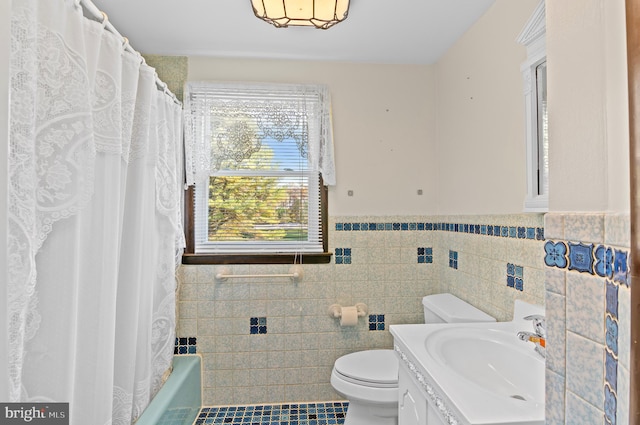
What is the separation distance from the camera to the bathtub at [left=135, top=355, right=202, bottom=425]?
5.36ft

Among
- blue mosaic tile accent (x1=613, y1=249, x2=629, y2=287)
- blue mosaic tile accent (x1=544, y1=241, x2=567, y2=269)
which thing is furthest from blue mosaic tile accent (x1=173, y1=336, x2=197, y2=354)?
blue mosaic tile accent (x1=613, y1=249, x2=629, y2=287)

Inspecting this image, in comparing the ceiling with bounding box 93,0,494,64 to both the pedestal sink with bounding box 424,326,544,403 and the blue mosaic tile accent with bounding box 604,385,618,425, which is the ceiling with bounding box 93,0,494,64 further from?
the blue mosaic tile accent with bounding box 604,385,618,425

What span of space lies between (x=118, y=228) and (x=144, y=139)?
457mm

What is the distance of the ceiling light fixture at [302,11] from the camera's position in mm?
1597

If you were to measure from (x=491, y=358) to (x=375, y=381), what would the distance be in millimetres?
622

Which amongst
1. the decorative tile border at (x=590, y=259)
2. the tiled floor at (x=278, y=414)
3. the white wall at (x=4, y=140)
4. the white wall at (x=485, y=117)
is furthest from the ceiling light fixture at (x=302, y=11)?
the tiled floor at (x=278, y=414)

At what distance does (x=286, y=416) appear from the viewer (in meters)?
2.21

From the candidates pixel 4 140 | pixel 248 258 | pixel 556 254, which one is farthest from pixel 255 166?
pixel 556 254

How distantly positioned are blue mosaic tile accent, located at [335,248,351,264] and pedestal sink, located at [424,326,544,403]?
1041 millimetres

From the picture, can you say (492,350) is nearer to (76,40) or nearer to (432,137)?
(432,137)

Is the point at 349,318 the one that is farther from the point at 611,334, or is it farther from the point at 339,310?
the point at 611,334

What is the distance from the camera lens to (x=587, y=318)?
524mm

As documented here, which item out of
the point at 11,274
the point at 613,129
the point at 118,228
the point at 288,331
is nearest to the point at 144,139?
the point at 118,228

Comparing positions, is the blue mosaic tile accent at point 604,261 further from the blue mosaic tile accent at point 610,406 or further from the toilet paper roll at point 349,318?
the toilet paper roll at point 349,318
